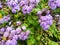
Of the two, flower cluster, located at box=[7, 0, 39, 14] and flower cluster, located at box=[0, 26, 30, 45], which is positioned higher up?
flower cluster, located at box=[7, 0, 39, 14]

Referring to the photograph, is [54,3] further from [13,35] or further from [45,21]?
[13,35]

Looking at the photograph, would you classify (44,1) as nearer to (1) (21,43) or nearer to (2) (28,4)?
(2) (28,4)

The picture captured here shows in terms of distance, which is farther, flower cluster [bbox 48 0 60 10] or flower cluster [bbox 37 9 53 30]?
flower cluster [bbox 48 0 60 10]

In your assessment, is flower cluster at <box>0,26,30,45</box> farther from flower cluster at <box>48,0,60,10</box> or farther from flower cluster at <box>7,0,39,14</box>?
flower cluster at <box>48,0,60,10</box>

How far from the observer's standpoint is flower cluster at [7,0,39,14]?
9.67 ft

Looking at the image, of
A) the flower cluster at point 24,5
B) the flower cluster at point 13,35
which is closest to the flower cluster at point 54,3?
the flower cluster at point 24,5

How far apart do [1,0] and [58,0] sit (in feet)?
3.57

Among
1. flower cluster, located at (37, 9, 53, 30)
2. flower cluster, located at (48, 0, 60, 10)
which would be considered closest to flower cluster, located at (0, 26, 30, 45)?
flower cluster, located at (37, 9, 53, 30)

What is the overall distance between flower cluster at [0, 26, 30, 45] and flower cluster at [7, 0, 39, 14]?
261mm

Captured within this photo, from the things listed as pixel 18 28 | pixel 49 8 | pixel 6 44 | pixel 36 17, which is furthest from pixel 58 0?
pixel 6 44

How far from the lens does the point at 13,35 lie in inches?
110

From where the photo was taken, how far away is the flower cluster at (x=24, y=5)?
2.95m

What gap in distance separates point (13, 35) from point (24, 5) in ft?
1.53

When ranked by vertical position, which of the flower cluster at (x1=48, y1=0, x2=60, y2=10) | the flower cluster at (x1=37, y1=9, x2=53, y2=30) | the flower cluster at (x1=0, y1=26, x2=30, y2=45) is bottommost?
the flower cluster at (x1=0, y1=26, x2=30, y2=45)
